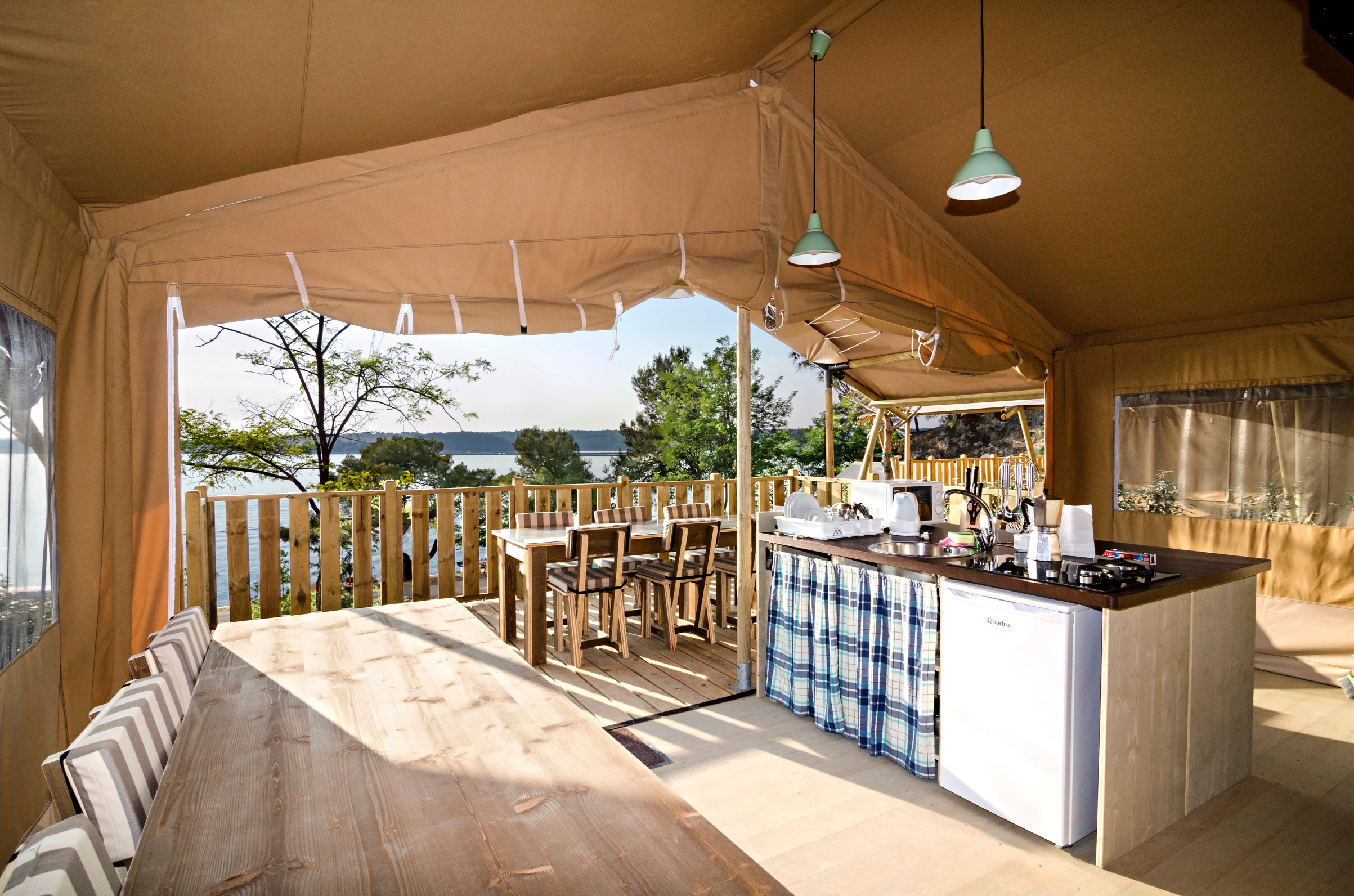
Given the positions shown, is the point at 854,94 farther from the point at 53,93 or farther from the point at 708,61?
the point at 53,93

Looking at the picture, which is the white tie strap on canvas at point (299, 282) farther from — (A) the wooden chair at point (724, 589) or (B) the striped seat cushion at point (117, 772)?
(A) the wooden chair at point (724, 589)

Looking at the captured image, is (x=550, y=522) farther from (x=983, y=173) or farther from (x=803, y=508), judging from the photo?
(x=983, y=173)

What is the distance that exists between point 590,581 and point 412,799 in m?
3.31

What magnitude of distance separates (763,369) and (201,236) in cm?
1232

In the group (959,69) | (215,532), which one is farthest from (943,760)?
(215,532)

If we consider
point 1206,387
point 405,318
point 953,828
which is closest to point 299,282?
point 405,318

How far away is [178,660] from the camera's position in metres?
1.86

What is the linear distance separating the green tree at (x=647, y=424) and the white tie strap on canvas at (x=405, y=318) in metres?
10.5

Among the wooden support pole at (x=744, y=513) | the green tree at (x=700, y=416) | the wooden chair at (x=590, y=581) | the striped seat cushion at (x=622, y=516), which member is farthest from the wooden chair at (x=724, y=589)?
the green tree at (x=700, y=416)

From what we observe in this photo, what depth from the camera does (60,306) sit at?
2.58 meters

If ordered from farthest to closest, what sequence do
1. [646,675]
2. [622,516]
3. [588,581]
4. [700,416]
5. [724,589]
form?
[700,416]
[622,516]
[724,589]
[588,581]
[646,675]

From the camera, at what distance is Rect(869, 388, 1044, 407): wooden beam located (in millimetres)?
6152

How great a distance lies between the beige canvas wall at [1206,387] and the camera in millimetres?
4270

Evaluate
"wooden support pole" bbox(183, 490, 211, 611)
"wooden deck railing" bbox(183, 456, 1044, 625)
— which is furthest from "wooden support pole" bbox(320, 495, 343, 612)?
"wooden support pole" bbox(183, 490, 211, 611)
